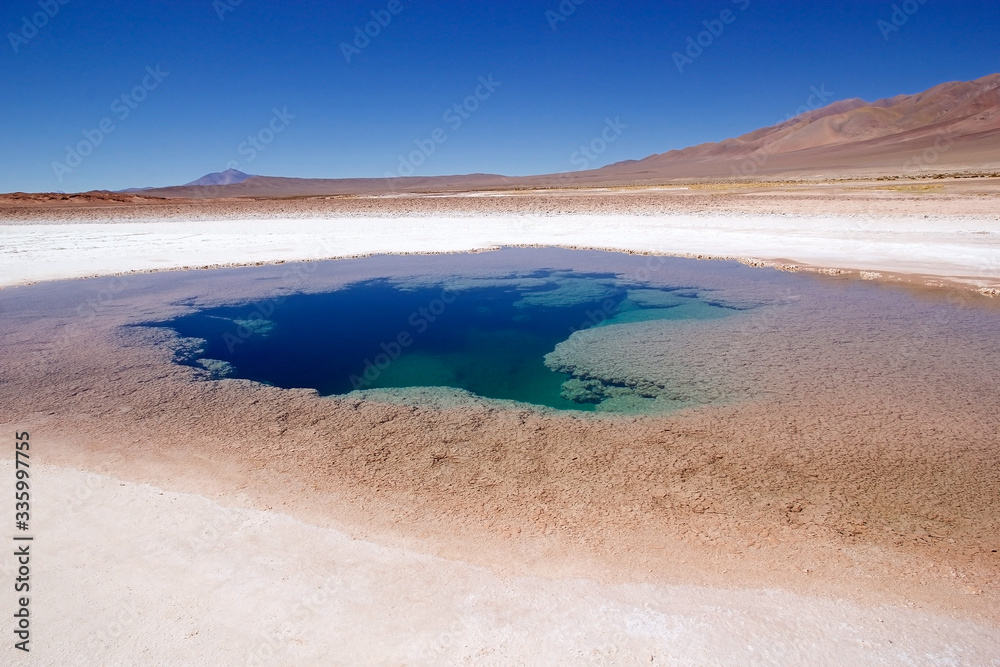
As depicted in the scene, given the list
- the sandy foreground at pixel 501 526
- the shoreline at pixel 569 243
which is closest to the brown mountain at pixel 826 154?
the shoreline at pixel 569 243

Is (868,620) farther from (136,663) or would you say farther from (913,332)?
(913,332)

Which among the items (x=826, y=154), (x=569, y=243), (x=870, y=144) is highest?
(x=870, y=144)

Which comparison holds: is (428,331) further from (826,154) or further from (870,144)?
(870,144)

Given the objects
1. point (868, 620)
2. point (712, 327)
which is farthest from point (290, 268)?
point (868, 620)

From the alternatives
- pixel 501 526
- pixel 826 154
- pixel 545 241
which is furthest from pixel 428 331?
pixel 826 154

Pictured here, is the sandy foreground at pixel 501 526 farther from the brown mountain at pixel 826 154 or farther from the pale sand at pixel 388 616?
the brown mountain at pixel 826 154

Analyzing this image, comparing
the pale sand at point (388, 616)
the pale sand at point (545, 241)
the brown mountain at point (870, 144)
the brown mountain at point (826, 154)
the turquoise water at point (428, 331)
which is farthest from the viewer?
the brown mountain at point (826, 154)
